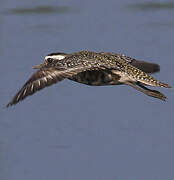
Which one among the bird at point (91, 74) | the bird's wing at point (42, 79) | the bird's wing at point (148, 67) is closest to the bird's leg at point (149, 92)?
the bird at point (91, 74)

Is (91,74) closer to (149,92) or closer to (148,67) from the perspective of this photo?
(149,92)

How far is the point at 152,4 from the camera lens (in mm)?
16438

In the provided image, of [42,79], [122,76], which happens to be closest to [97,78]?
[122,76]

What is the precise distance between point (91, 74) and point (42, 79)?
0.78 m

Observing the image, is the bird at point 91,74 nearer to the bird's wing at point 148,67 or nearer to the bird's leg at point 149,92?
the bird's leg at point 149,92

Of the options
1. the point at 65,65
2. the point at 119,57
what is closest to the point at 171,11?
the point at 119,57

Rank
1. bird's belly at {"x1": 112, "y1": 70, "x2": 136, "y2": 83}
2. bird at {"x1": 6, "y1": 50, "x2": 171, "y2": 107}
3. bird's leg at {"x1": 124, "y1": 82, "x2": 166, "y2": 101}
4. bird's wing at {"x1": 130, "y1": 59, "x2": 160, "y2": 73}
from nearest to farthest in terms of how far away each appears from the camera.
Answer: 1. bird at {"x1": 6, "y1": 50, "x2": 171, "y2": 107}
2. bird's belly at {"x1": 112, "y1": 70, "x2": 136, "y2": 83}
3. bird's leg at {"x1": 124, "y1": 82, "x2": 166, "y2": 101}
4. bird's wing at {"x1": 130, "y1": 59, "x2": 160, "y2": 73}

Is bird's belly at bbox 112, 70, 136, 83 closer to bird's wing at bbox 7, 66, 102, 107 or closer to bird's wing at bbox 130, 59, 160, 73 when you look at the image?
bird's wing at bbox 7, 66, 102, 107

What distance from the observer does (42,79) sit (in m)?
9.60

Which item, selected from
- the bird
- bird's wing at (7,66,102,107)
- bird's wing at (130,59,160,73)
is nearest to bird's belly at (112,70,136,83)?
the bird

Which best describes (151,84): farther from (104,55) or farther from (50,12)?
(50,12)

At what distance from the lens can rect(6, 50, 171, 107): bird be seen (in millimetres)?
9602

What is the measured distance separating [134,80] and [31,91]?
1331mm

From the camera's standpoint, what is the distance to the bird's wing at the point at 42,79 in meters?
9.48
